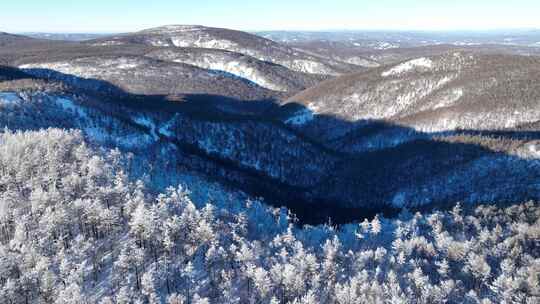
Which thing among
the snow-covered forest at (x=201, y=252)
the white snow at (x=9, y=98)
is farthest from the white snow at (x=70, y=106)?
the snow-covered forest at (x=201, y=252)

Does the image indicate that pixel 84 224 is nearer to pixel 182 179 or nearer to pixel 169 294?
pixel 169 294

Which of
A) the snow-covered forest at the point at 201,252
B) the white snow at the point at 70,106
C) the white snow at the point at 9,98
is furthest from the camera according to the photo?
the white snow at the point at 70,106

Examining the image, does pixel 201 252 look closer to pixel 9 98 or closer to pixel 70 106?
pixel 70 106

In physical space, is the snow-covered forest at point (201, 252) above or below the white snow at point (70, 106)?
below

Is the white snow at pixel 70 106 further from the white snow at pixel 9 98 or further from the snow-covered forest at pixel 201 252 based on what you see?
the snow-covered forest at pixel 201 252

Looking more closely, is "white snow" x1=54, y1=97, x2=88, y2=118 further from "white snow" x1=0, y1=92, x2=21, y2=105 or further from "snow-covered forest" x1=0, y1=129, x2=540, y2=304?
"snow-covered forest" x1=0, y1=129, x2=540, y2=304

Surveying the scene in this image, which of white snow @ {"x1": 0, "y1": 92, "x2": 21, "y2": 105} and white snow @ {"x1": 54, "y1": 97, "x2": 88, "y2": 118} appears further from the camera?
white snow @ {"x1": 54, "y1": 97, "x2": 88, "y2": 118}

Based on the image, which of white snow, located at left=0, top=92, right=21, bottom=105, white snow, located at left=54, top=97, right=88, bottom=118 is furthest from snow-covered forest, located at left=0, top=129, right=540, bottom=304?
white snow, located at left=54, top=97, right=88, bottom=118
